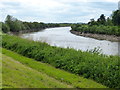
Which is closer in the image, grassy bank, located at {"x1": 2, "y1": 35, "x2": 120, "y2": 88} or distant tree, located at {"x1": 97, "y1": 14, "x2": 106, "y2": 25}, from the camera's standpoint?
grassy bank, located at {"x1": 2, "y1": 35, "x2": 120, "y2": 88}

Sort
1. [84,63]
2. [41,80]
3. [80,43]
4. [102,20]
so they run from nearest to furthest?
[41,80], [84,63], [80,43], [102,20]

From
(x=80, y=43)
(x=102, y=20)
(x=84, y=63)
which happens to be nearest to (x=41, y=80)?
(x=84, y=63)

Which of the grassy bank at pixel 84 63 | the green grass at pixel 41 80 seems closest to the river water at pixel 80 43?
the grassy bank at pixel 84 63

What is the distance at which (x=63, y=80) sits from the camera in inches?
407

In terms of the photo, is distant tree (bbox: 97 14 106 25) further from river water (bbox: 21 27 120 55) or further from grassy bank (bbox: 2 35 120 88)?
grassy bank (bbox: 2 35 120 88)

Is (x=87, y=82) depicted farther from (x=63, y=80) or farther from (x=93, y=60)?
(x=93, y=60)

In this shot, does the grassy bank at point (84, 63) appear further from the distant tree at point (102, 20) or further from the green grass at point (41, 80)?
the distant tree at point (102, 20)

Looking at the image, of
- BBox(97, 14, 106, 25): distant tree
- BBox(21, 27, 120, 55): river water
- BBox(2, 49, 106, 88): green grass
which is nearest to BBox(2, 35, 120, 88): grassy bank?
BBox(2, 49, 106, 88): green grass

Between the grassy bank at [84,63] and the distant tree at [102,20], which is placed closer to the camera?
the grassy bank at [84,63]

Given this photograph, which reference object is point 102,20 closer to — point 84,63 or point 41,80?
point 84,63

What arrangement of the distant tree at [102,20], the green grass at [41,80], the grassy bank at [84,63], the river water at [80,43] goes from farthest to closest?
the distant tree at [102,20] < the river water at [80,43] < the grassy bank at [84,63] < the green grass at [41,80]

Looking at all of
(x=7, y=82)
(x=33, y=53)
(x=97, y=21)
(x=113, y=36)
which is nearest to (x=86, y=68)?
(x=7, y=82)

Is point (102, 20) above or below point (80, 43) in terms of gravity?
above

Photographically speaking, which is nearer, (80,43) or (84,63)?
(84,63)
